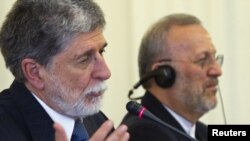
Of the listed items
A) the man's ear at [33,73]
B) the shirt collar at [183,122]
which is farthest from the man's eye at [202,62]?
the man's ear at [33,73]

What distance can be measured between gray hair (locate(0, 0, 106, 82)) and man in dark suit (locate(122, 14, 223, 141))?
632mm

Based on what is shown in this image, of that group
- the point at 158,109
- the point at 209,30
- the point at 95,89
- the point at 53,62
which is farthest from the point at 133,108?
the point at 209,30

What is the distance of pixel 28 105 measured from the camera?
4.90 ft

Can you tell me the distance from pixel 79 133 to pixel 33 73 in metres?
0.22

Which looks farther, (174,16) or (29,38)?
(174,16)

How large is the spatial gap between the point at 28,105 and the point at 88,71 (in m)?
0.19

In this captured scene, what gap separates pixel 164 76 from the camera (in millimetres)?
2098

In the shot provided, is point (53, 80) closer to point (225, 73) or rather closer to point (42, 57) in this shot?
point (42, 57)

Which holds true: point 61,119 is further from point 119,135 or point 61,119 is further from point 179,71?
point 179,71

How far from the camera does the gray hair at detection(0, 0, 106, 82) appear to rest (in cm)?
149

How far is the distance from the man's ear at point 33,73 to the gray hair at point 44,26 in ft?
0.05

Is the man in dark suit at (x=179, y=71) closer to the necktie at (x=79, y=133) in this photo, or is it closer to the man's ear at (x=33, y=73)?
the necktie at (x=79, y=133)

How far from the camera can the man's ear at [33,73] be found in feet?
5.00

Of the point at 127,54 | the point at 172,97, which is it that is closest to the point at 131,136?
the point at 172,97
